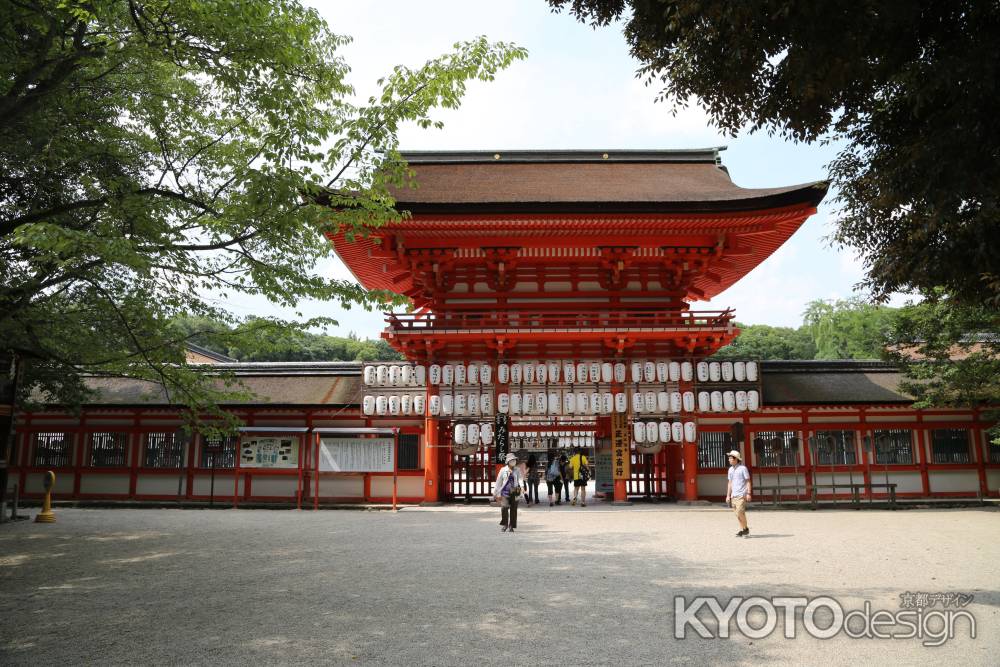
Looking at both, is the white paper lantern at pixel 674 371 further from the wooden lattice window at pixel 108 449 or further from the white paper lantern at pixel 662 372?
the wooden lattice window at pixel 108 449

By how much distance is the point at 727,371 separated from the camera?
1911 cm

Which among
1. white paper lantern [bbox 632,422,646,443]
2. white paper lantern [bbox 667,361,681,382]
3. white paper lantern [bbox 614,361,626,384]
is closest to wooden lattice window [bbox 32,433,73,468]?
white paper lantern [bbox 614,361,626,384]

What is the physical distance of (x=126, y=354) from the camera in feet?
33.0

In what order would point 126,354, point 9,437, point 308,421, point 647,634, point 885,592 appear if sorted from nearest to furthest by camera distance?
point 647,634 < point 885,592 < point 126,354 < point 9,437 < point 308,421

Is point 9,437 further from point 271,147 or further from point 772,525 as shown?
point 772,525

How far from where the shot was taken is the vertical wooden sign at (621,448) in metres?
18.9

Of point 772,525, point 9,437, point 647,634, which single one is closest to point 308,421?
point 9,437

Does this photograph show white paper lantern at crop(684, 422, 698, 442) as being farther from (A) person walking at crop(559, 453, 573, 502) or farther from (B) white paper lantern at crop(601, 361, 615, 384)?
(A) person walking at crop(559, 453, 573, 502)

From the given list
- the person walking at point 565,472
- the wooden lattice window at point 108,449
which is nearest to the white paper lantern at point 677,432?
the person walking at point 565,472

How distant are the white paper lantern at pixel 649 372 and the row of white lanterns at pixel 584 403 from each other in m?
0.40

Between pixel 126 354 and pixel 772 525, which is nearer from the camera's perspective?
pixel 126 354

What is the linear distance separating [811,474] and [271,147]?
17.5m

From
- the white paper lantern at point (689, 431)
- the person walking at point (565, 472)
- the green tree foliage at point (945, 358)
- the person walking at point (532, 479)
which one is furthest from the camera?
the person walking at point (565, 472)

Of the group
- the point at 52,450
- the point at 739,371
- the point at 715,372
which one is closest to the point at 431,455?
the point at 715,372
